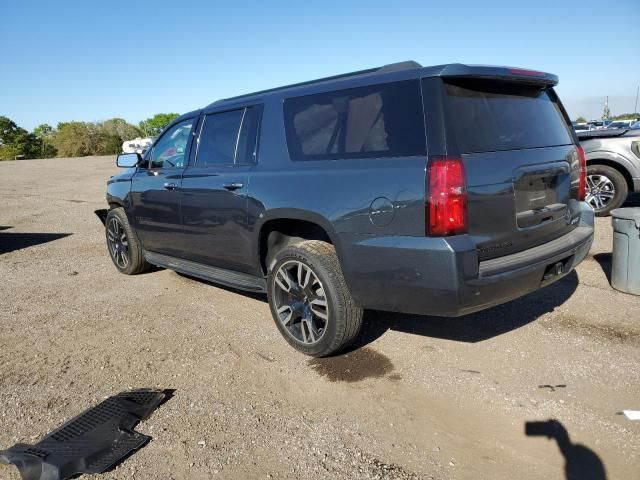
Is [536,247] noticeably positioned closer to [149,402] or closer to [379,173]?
[379,173]

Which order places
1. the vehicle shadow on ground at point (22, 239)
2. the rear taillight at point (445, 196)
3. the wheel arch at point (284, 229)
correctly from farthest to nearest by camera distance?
the vehicle shadow on ground at point (22, 239) < the wheel arch at point (284, 229) < the rear taillight at point (445, 196)

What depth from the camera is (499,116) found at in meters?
3.15

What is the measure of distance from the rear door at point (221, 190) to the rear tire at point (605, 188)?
249 inches

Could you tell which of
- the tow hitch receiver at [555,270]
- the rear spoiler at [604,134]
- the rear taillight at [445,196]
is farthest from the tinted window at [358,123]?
the rear spoiler at [604,134]

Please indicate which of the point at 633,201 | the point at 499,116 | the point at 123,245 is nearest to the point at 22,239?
the point at 123,245

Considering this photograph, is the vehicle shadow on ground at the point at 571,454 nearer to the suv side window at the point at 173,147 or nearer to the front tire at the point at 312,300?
the front tire at the point at 312,300

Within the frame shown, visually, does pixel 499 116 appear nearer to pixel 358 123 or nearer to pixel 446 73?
pixel 446 73

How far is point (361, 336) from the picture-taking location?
4.05 m

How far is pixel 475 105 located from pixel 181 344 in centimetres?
280

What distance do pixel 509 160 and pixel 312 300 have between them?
161cm

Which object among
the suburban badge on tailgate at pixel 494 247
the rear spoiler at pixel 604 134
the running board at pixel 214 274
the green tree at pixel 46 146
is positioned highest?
the green tree at pixel 46 146

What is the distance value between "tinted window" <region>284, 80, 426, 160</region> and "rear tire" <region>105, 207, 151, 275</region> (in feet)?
9.45

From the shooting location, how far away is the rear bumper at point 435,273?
110 inches

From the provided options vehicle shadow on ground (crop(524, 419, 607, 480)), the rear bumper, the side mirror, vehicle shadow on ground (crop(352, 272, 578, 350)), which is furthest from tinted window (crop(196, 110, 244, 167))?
vehicle shadow on ground (crop(524, 419, 607, 480))
